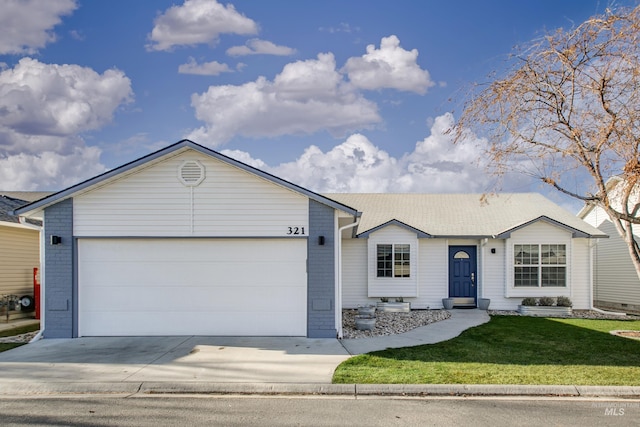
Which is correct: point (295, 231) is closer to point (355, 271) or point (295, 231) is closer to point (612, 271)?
point (355, 271)

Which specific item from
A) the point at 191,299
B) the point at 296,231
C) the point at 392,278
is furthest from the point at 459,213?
the point at 191,299

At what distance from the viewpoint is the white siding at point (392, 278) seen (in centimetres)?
1867

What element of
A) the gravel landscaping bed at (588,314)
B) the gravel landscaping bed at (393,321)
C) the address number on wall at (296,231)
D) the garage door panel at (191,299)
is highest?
the address number on wall at (296,231)

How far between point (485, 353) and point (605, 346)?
310 centimetres

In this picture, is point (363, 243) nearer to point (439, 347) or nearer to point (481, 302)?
point (481, 302)

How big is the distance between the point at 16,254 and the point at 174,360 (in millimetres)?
10887

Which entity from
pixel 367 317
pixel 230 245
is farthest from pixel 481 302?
pixel 230 245

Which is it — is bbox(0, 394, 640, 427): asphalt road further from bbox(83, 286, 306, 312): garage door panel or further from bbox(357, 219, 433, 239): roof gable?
bbox(357, 219, 433, 239): roof gable

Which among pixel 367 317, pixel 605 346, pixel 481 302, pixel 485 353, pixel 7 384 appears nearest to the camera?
pixel 7 384

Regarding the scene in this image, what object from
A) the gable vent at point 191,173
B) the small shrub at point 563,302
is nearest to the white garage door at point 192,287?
the gable vent at point 191,173

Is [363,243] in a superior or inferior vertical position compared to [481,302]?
superior

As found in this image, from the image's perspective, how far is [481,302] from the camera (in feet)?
61.8

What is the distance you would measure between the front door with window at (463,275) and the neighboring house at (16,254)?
14227 mm

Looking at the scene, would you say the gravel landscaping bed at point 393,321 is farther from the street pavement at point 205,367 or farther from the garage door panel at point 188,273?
the garage door panel at point 188,273
